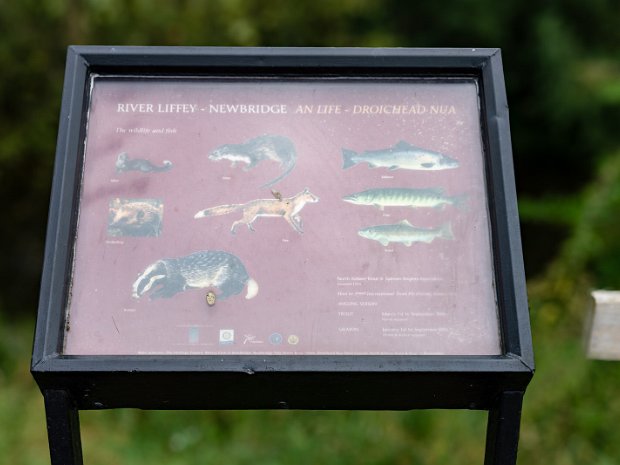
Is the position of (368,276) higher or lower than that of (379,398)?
higher

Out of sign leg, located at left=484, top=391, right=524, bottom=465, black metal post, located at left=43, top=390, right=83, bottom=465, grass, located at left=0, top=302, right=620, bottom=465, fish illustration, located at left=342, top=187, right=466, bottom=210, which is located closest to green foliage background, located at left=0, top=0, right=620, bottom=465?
grass, located at left=0, top=302, right=620, bottom=465

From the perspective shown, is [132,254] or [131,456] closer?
[132,254]

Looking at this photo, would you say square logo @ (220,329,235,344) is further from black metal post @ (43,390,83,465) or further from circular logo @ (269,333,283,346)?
black metal post @ (43,390,83,465)

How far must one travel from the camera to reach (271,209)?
1846 millimetres

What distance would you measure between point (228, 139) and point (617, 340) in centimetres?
125

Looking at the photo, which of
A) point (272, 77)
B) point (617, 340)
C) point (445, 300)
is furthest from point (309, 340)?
point (617, 340)

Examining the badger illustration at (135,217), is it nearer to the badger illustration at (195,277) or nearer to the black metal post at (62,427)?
the badger illustration at (195,277)

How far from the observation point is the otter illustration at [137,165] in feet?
6.18

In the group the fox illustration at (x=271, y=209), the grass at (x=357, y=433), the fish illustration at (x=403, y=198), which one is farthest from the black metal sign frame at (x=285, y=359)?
the grass at (x=357, y=433)

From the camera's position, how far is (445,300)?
1.77m

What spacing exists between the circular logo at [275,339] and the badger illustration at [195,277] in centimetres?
11

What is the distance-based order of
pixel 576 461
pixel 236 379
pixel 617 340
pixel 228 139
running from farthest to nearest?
pixel 576 461, pixel 617 340, pixel 228 139, pixel 236 379

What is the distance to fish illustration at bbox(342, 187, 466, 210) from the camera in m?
1.85

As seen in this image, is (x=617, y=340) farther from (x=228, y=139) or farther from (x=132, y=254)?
(x=132, y=254)
